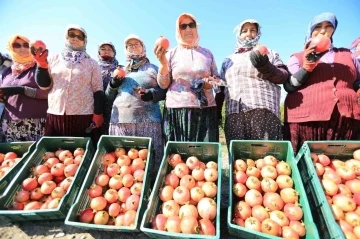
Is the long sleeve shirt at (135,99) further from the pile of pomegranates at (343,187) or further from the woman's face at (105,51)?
the pile of pomegranates at (343,187)

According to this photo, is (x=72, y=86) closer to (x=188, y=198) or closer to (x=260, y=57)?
(x=188, y=198)

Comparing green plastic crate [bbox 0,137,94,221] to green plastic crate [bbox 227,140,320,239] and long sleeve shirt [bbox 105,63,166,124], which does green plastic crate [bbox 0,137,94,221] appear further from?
green plastic crate [bbox 227,140,320,239]

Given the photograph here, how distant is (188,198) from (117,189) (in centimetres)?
72

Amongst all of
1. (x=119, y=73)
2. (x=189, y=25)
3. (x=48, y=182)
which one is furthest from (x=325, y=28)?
(x=48, y=182)

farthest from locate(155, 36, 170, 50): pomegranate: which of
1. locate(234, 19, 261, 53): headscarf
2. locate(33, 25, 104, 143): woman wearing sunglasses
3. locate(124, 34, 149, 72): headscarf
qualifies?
locate(33, 25, 104, 143): woman wearing sunglasses

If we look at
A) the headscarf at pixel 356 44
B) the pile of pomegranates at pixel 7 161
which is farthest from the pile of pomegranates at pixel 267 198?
the headscarf at pixel 356 44

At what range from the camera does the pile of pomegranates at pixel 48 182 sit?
2178 mm

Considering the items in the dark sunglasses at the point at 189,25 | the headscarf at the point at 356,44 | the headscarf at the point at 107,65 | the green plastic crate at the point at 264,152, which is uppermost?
the headscarf at the point at 356,44

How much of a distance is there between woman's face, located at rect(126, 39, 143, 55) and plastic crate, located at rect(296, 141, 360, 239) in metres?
2.23

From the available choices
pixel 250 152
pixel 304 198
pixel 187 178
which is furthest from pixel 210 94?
pixel 304 198

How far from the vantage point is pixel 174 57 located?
111 inches

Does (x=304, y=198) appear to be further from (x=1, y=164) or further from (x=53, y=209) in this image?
(x=1, y=164)

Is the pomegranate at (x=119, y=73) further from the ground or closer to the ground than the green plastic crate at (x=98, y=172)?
further from the ground

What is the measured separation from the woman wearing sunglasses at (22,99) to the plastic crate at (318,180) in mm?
3161
